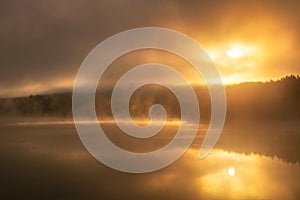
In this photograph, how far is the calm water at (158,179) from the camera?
33062 millimetres

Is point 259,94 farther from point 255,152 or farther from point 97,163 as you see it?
point 97,163

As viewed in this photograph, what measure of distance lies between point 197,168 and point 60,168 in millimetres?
15987

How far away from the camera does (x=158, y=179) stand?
39469 millimetres

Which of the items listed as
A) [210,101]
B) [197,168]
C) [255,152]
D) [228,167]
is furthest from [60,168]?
[210,101]

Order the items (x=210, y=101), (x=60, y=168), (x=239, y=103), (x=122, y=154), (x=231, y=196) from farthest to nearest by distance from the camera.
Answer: (x=210, y=101), (x=239, y=103), (x=122, y=154), (x=60, y=168), (x=231, y=196)

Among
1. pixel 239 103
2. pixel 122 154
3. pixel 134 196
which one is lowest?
pixel 134 196

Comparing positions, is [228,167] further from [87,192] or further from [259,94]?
[259,94]

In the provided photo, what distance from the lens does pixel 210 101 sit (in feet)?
566

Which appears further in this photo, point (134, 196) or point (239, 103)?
point (239, 103)

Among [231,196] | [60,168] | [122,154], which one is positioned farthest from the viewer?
[122,154]

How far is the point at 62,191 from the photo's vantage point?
33.6m

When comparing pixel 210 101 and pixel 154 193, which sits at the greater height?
pixel 210 101

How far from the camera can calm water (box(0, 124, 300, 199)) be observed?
33.1 m

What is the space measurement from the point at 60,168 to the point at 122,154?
13752 millimetres
